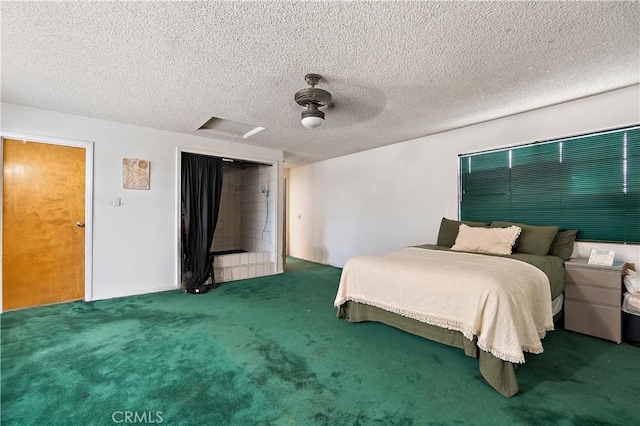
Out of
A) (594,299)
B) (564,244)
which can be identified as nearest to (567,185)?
(564,244)

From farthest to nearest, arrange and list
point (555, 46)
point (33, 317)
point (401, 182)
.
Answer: point (401, 182), point (33, 317), point (555, 46)

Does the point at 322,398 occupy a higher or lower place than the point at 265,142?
lower

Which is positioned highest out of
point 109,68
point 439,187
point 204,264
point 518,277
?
point 109,68

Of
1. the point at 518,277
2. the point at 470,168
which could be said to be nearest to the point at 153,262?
the point at 518,277

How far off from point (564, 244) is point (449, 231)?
1.17 meters

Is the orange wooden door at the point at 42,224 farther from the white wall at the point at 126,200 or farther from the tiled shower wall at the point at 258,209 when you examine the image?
the tiled shower wall at the point at 258,209

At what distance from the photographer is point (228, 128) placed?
4.16 m

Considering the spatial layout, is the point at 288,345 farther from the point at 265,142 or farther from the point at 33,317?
the point at 265,142

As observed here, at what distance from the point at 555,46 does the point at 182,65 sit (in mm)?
2956

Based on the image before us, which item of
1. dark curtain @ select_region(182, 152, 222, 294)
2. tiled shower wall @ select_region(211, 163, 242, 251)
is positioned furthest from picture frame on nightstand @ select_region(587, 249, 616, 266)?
tiled shower wall @ select_region(211, 163, 242, 251)

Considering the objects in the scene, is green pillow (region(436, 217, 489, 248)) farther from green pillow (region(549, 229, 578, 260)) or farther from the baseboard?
the baseboard

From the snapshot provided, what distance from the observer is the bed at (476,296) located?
1.79 m

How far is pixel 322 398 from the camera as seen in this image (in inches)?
67.0

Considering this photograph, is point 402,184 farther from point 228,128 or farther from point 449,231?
point 228,128
